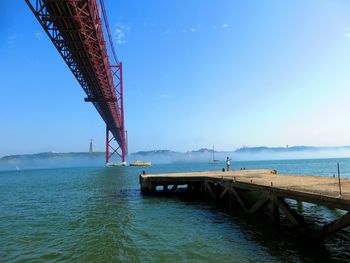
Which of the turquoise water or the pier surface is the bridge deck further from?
the turquoise water

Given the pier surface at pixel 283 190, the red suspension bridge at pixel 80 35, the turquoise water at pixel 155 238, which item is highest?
the red suspension bridge at pixel 80 35

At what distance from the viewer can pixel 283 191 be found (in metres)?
9.12

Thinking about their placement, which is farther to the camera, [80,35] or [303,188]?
[80,35]

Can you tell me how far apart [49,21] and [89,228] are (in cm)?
1600

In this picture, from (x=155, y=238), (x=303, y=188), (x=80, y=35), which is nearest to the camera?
(x=155, y=238)

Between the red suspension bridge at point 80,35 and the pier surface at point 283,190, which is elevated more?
the red suspension bridge at point 80,35

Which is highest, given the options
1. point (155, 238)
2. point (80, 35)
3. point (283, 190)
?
point (80, 35)

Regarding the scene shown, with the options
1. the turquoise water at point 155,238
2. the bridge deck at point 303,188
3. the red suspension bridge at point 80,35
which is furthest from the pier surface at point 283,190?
the red suspension bridge at point 80,35

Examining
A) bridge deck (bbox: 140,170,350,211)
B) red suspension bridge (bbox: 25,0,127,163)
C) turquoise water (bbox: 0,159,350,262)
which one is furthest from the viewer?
red suspension bridge (bbox: 25,0,127,163)

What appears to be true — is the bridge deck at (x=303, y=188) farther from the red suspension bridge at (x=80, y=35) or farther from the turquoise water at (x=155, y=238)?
the red suspension bridge at (x=80, y=35)

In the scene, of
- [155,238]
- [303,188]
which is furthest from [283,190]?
[155,238]

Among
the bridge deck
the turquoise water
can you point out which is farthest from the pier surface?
the turquoise water

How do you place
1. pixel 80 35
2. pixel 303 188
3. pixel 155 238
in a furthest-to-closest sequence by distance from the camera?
pixel 80 35 → pixel 303 188 → pixel 155 238

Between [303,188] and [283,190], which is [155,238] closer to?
[283,190]
